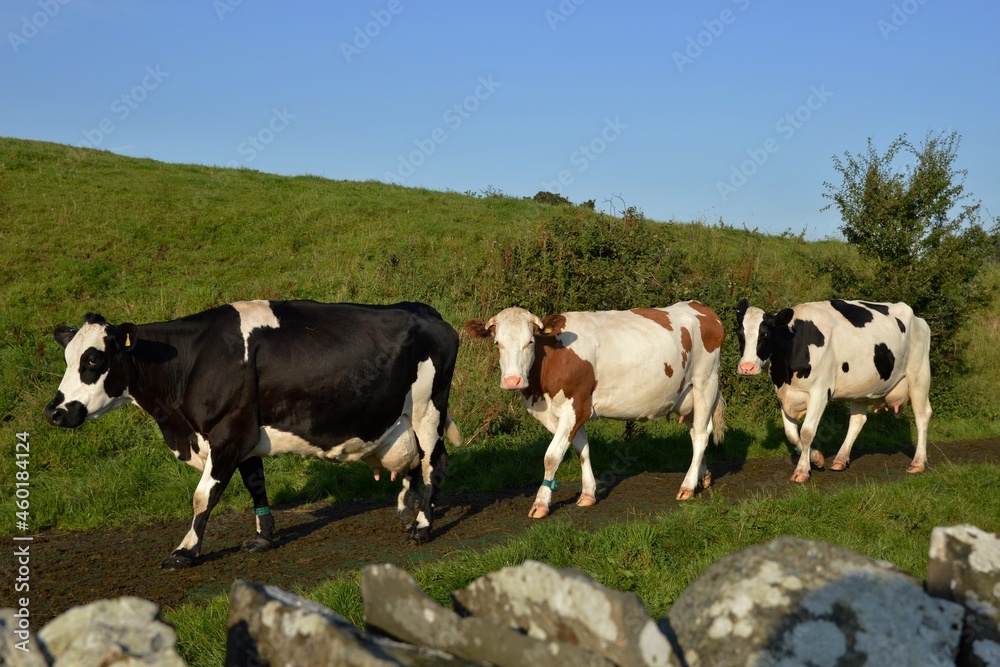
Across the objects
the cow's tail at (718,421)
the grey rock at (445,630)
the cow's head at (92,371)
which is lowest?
the cow's tail at (718,421)

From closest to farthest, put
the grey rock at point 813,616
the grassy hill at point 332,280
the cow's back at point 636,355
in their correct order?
the grey rock at point 813,616 < the cow's back at point 636,355 < the grassy hill at point 332,280

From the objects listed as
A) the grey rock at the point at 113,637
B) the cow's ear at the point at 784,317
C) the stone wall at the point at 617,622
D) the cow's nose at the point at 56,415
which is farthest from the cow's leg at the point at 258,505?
the cow's ear at the point at 784,317

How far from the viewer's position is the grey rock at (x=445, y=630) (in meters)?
2.77

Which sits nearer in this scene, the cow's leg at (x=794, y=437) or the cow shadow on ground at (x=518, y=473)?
the cow shadow on ground at (x=518, y=473)

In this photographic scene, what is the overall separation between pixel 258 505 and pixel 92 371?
2.05m

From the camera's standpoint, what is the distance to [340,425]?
9.10 meters

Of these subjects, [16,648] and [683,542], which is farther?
[683,542]

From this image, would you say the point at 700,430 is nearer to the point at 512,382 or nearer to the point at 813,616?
the point at 512,382

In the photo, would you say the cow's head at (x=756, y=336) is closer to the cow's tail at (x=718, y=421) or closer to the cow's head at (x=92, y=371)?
the cow's tail at (x=718, y=421)

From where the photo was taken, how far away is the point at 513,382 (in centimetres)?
984

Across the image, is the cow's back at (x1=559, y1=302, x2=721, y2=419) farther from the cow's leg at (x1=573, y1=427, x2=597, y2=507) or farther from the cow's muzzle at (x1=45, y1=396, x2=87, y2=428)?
the cow's muzzle at (x1=45, y1=396, x2=87, y2=428)

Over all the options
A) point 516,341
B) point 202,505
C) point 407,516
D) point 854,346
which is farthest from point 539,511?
point 854,346

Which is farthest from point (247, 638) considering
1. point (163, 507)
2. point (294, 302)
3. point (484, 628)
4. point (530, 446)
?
point (530, 446)

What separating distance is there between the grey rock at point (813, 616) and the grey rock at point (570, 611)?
42 cm
